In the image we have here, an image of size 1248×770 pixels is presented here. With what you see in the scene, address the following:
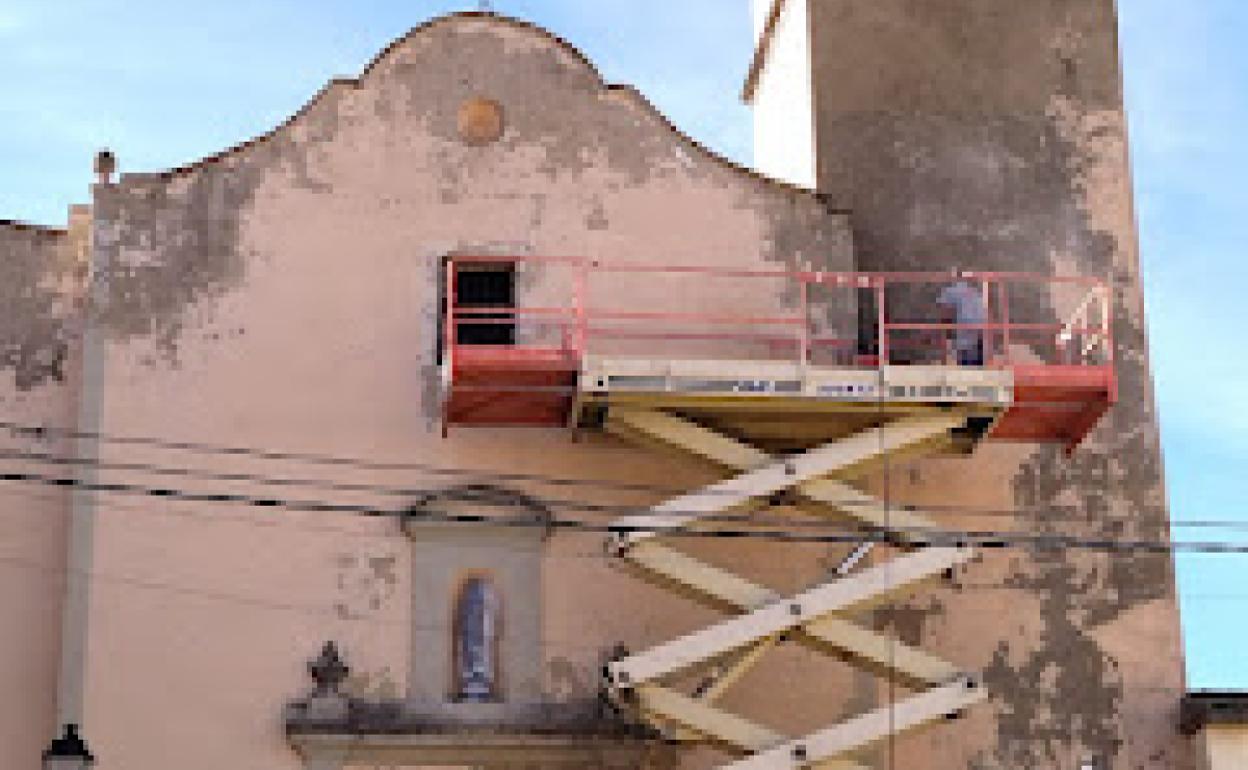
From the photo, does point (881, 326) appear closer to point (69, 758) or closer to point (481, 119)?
point (481, 119)

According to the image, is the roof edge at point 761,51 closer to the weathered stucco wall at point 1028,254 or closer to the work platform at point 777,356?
the weathered stucco wall at point 1028,254

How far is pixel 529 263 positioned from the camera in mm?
24359

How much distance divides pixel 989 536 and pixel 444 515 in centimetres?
515

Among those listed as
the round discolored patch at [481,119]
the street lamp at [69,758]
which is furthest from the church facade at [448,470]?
the street lamp at [69,758]

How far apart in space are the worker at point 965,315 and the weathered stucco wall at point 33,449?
8.33 m

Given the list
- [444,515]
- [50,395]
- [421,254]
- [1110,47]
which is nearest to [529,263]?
[421,254]

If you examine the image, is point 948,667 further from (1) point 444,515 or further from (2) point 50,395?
(2) point 50,395

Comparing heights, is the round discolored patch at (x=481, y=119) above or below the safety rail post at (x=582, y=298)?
above

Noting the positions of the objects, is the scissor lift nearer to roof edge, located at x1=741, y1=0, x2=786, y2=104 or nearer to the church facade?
the church facade

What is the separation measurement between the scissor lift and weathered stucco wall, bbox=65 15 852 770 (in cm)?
76

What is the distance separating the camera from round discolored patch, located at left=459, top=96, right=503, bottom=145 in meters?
24.8

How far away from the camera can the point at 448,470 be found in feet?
77.3

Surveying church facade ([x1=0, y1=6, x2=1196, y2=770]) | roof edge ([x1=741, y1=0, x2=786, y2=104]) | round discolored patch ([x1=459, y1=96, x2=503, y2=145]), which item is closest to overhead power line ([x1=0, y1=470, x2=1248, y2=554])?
church facade ([x1=0, y1=6, x2=1196, y2=770])

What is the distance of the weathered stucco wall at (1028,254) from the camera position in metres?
24.1
